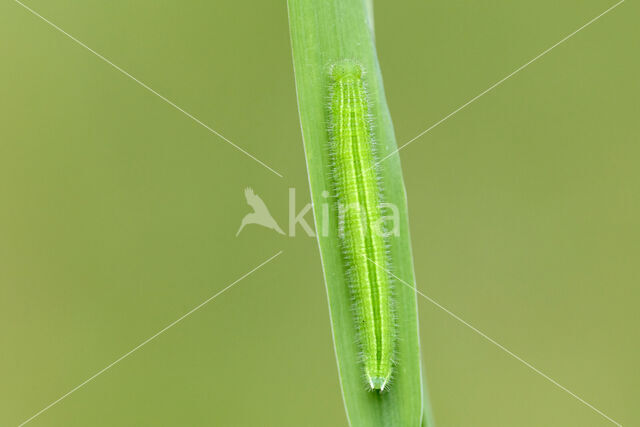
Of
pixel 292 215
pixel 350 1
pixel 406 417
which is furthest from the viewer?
pixel 292 215

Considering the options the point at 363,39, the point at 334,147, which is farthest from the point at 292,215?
the point at 363,39

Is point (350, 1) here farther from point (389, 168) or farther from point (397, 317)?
point (397, 317)

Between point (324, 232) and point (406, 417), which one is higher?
point (324, 232)
